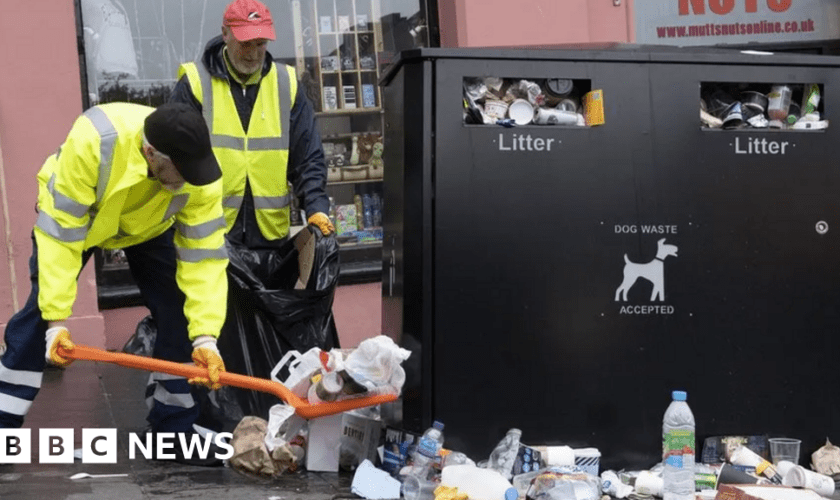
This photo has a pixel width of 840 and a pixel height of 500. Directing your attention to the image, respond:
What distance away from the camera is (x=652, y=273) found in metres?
A: 4.89

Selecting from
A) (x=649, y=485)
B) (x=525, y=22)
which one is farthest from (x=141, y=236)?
(x=525, y=22)

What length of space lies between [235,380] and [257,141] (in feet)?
4.51

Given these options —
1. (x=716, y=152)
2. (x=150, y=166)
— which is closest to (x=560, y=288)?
(x=716, y=152)

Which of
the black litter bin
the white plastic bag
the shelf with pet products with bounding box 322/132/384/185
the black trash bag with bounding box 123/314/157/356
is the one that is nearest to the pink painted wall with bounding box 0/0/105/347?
the black trash bag with bounding box 123/314/157/356

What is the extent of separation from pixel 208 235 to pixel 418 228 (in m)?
0.77

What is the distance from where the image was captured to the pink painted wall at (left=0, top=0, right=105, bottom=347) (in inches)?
278

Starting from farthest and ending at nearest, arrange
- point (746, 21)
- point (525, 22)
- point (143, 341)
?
point (746, 21) < point (525, 22) < point (143, 341)

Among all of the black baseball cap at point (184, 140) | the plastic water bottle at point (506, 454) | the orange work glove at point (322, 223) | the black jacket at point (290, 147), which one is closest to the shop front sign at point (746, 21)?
the black jacket at point (290, 147)

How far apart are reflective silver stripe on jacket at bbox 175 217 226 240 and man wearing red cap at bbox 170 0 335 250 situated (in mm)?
714

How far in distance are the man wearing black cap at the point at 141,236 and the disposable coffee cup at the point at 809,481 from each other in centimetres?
209

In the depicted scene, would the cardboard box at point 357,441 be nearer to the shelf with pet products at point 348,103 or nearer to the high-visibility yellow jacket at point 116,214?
the high-visibility yellow jacket at point 116,214

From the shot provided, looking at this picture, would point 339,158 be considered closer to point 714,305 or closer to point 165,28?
point 165,28

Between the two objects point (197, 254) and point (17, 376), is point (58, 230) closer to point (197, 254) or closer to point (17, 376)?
point (197, 254)

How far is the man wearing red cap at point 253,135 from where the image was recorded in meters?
5.64
